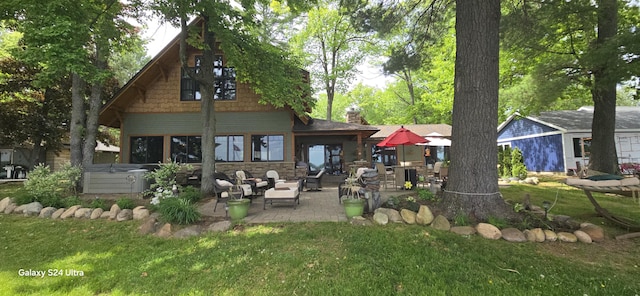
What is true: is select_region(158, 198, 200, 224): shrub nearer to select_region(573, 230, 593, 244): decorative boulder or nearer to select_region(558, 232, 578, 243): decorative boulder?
select_region(558, 232, 578, 243): decorative boulder

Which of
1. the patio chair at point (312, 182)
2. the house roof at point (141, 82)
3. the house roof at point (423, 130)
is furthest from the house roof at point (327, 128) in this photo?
the house roof at point (141, 82)

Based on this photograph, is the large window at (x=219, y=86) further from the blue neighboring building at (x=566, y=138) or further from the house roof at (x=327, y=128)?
the blue neighboring building at (x=566, y=138)

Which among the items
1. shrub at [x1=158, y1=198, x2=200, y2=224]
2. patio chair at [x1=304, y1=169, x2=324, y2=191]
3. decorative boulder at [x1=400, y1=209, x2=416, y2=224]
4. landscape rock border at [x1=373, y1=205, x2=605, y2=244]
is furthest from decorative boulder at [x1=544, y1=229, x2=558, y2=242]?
patio chair at [x1=304, y1=169, x2=324, y2=191]

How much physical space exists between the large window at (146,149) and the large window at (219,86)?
2.32m

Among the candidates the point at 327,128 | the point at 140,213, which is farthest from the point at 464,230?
the point at 327,128

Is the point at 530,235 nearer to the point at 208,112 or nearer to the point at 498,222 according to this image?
the point at 498,222

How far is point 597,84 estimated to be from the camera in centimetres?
882

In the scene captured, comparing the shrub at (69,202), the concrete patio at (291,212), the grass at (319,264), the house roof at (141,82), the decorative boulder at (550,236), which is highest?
the house roof at (141,82)

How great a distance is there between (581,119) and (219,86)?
21.0 m

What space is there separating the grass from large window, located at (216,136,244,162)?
7516 millimetres

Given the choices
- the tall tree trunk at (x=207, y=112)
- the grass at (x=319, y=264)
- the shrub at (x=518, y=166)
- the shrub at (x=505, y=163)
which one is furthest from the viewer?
the shrub at (x=505, y=163)

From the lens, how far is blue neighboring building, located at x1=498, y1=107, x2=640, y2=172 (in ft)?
49.6

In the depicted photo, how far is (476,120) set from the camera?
489cm

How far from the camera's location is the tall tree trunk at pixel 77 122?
908cm
